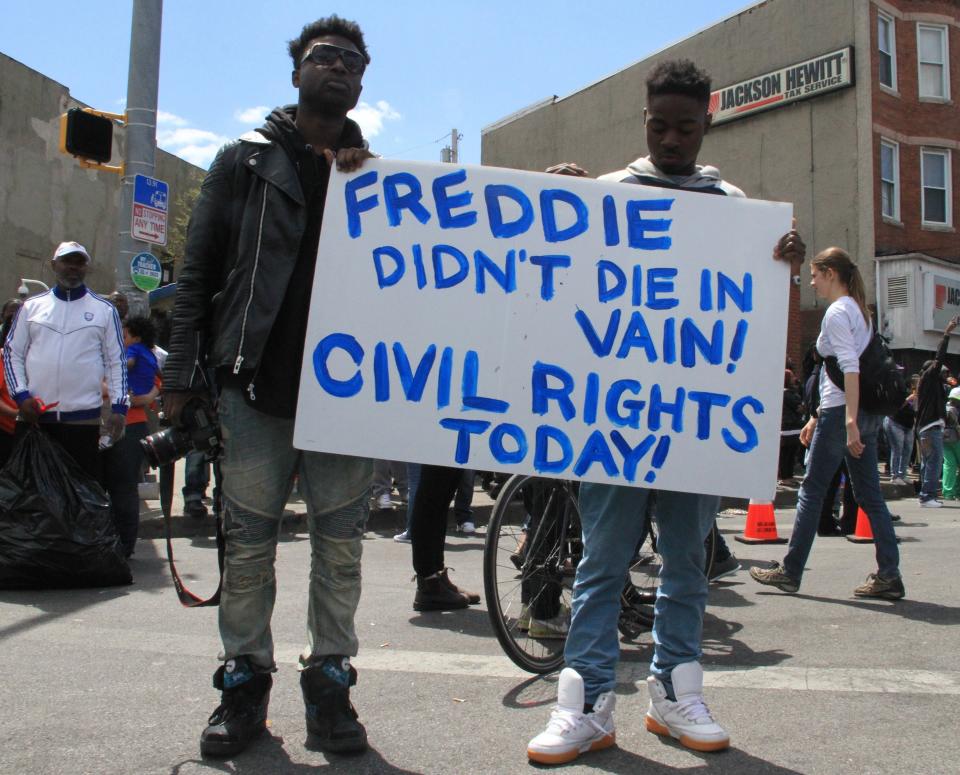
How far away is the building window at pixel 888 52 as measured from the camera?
68.8 ft

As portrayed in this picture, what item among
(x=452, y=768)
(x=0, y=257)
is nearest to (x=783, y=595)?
(x=452, y=768)

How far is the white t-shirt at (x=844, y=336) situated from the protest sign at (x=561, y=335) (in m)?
Result: 2.36

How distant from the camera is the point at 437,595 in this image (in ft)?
15.3

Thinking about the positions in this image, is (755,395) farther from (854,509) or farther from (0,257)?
(0,257)

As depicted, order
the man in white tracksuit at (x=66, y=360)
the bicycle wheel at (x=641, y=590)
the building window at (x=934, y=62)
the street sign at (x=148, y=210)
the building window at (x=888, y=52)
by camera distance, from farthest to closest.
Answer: the building window at (x=934, y=62)
the building window at (x=888, y=52)
the street sign at (x=148, y=210)
the man in white tracksuit at (x=66, y=360)
the bicycle wheel at (x=641, y=590)

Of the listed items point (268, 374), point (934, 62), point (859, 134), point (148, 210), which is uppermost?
point (934, 62)

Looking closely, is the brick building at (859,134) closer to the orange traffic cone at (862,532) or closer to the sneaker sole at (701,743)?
the orange traffic cone at (862,532)

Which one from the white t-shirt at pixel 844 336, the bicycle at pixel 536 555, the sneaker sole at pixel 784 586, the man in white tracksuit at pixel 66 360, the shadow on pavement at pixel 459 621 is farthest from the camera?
the man in white tracksuit at pixel 66 360

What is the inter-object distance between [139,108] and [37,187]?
14.8m

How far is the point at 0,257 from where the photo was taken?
20.7 metres

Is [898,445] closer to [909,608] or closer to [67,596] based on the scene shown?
[909,608]

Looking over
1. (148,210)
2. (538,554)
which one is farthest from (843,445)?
(148,210)

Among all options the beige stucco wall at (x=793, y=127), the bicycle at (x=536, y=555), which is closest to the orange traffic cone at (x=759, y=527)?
the bicycle at (x=536, y=555)

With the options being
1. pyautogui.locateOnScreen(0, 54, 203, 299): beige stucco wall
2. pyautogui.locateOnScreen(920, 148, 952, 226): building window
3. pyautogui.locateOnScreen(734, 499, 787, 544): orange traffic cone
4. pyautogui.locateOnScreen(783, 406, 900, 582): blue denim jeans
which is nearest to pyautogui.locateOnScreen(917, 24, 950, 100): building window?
pyautogui.locateOnScreen(920, 148, 952, 226): building window
